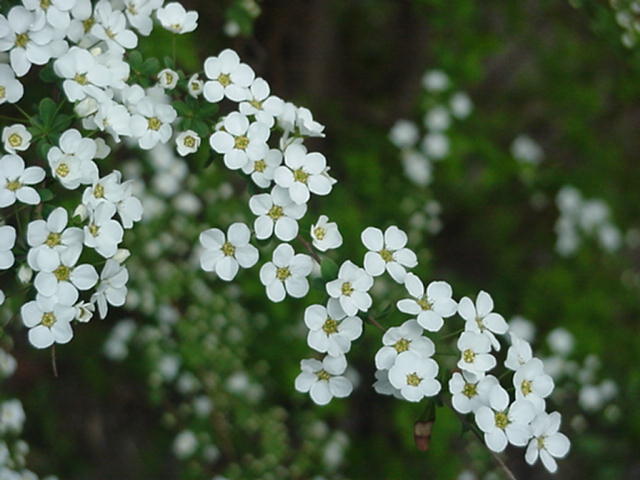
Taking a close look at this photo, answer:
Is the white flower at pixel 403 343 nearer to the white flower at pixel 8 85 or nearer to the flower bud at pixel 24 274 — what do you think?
the flower bud at pixel 24 274

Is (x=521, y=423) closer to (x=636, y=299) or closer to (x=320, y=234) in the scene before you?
(x=320, y=234)

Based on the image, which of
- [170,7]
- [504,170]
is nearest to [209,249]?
[170,7]

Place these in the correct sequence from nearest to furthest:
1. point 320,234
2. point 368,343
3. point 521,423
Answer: point 521,423 → point 320,234 → point 368,343

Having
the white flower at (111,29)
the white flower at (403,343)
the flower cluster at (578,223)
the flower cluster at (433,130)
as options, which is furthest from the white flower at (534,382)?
the flower cluster at (578,223)

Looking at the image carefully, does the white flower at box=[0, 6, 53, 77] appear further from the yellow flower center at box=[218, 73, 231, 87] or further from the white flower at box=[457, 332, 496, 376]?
the white flower at box=[457, 332, 496, 376]

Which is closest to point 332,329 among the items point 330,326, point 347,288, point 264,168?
point 330,326

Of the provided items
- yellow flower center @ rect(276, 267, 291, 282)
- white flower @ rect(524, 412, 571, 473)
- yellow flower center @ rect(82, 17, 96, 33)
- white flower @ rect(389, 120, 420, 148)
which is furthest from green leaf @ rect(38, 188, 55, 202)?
white flower @ rect(389, 120, 420, 148)

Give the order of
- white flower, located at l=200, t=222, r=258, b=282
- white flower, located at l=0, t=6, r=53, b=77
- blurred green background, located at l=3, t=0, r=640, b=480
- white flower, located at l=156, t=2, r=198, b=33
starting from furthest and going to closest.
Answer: blurred green background, located at l=3, t=0, r=640, b=480 → white flower, located at l=156, t=2, r=198, b=33 → white flower, located at l=200, t=222, r=258, b=282 → white flower, located at l=0, t=6, r=53, b=77

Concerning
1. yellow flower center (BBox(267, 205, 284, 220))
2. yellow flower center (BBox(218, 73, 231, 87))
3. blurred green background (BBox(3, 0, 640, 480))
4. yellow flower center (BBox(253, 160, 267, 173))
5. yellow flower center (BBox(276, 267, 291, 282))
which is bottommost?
blurred green background (BBox(3, 0, 640, 480))
